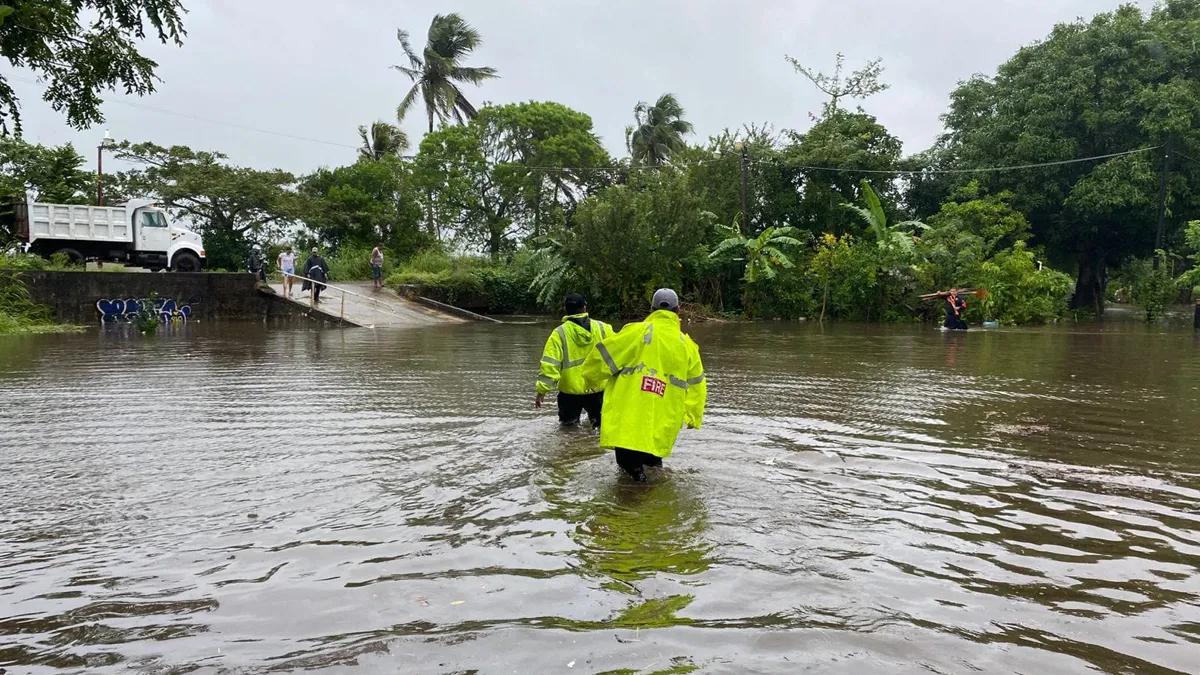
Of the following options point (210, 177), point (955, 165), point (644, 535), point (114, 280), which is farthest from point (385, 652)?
point (955, 165)

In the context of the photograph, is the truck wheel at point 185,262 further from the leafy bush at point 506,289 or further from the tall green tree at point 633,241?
the tall green tree at point 633,241

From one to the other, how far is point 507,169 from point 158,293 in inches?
798

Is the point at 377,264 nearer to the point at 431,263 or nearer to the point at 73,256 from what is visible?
the point at 431,263

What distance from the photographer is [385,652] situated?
3.48 m

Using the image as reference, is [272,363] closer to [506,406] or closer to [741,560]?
[506,406]

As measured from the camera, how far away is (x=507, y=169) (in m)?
43.5

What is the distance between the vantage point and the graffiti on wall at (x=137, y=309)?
25.6 m

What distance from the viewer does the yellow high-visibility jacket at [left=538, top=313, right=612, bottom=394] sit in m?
7.75

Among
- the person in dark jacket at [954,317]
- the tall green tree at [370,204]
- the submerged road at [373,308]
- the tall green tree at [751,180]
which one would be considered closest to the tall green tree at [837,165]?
the tall green tree at [751,180]

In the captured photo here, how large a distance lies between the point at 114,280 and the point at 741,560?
2593cm

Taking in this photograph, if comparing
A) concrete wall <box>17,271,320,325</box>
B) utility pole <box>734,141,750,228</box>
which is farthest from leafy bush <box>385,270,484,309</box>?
utility pole <box>734,141,750,228</box>

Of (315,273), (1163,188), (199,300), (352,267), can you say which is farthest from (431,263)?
(1163,188)

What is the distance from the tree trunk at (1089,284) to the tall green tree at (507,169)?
24.0 m

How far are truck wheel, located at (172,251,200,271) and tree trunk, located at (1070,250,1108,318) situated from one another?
37.9 m
